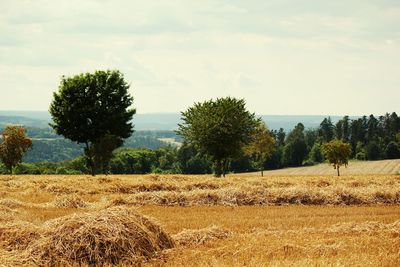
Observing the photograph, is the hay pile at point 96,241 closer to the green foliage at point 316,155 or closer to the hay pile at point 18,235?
the hay pile at point 18,235

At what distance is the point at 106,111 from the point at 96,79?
3.59m

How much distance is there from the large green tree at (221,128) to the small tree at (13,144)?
62.8 ft

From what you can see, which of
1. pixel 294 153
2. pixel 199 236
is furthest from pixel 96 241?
pixel 294 153

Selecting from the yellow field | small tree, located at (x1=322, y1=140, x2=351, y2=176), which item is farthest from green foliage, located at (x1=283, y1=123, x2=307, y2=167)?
the yellow field

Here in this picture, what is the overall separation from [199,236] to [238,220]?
13.3 ft

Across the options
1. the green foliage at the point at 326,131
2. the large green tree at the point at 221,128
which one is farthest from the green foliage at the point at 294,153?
the large green tree at the point at 221,128

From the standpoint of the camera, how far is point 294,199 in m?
21.3

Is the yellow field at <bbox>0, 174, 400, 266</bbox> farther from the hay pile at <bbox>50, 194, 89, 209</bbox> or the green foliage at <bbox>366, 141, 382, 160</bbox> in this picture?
the green foliage at <bbox>366, 141, 382, 160</bbox>

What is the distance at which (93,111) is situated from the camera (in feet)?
165

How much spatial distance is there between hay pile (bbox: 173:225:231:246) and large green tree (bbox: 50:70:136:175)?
123 ft

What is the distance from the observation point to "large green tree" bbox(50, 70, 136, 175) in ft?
163

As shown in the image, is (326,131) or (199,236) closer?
(199,236)

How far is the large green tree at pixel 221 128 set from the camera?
50781 millimetres

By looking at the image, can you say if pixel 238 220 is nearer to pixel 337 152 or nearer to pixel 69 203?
pixel 69 203
